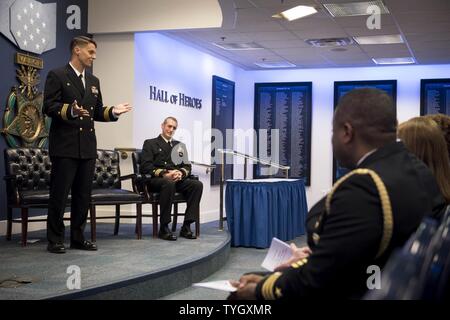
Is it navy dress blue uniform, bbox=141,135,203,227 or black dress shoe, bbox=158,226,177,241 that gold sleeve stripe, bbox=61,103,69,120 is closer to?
navy dress blue uniform, bbox=141,135,203,227

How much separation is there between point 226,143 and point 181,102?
5.96 feet

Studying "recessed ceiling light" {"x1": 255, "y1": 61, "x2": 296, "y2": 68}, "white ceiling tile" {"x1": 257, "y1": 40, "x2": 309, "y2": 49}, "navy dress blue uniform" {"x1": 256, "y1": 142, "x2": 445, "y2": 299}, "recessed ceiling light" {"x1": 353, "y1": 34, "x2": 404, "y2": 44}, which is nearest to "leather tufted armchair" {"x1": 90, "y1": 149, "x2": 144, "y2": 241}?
"white ceiling tile" {"x1": 257, "y1": 40, "x2": 309, "y2": 49}

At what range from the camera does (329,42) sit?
793 cm

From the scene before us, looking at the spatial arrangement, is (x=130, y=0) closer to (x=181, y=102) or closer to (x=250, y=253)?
(x=181, y=102)

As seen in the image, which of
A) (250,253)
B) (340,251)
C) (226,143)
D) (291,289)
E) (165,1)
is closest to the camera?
(340,251)

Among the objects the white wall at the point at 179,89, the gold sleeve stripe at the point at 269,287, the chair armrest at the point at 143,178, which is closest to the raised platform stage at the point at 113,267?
the chair armrest at the point at 143,178

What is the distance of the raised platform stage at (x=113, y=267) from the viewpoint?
130 inches

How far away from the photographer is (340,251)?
132 centimetres

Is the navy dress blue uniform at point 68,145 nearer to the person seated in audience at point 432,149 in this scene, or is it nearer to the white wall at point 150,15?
the white wall at point 150,15

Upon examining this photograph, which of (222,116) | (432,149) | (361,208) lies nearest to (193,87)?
(222,116)

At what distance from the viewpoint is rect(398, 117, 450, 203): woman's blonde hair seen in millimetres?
1958

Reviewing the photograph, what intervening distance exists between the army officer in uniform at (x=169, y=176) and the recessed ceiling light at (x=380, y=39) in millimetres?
3219

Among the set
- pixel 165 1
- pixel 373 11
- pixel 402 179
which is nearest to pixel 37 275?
pixel 402 179

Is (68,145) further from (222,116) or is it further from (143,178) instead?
(222,116)
